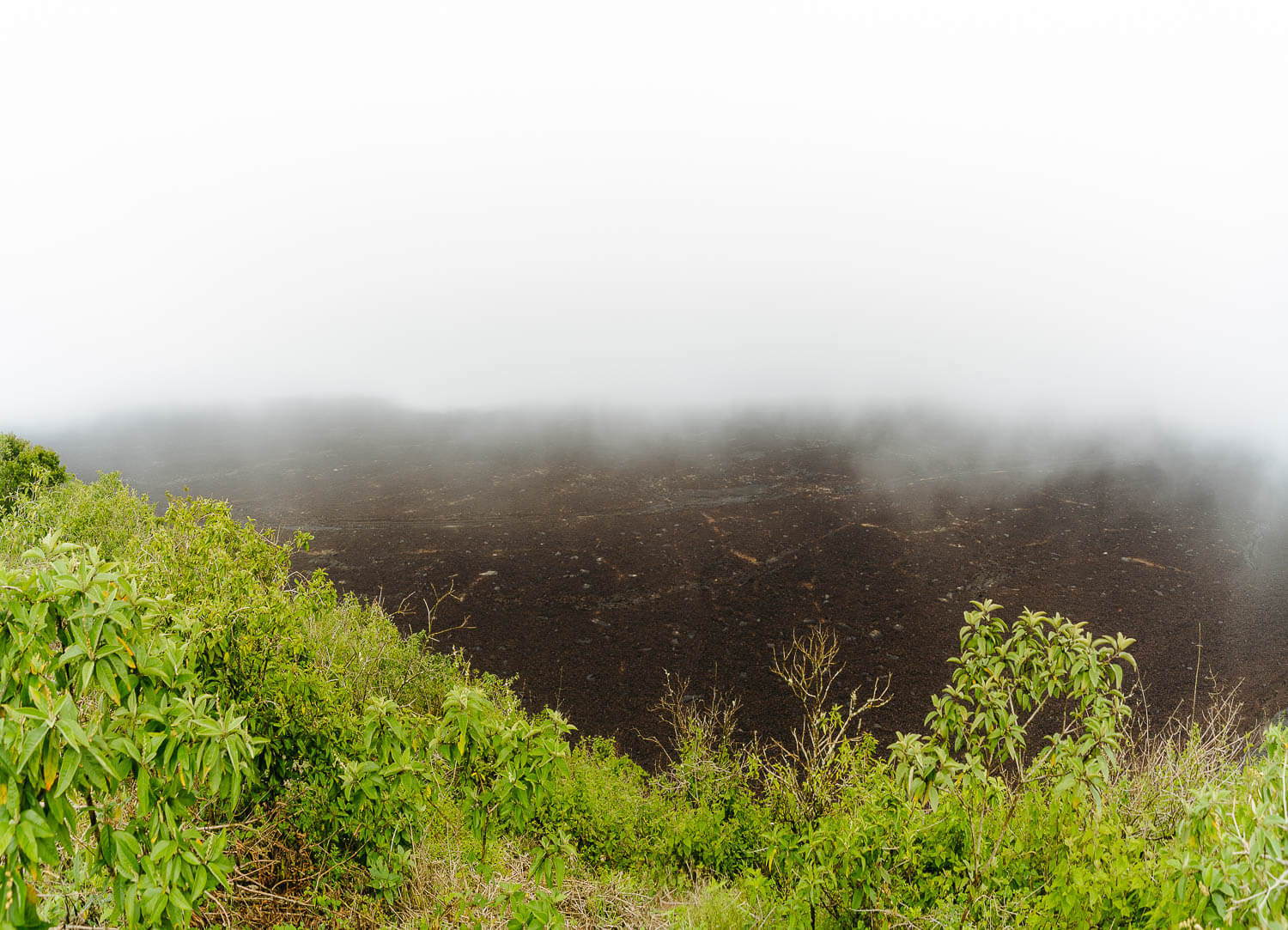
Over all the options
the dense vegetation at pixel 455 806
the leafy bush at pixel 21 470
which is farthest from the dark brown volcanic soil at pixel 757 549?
the leafy bush at pixel 21 470

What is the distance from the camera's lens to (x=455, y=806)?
4641 millimetres

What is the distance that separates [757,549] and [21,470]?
16224 mm

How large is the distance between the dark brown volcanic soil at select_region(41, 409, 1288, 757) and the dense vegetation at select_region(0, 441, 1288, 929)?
3.82 meters

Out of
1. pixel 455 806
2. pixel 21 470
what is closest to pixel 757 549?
pixel 455 806

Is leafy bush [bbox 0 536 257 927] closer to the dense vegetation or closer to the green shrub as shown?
the dense vegetation

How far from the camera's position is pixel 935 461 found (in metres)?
23.9

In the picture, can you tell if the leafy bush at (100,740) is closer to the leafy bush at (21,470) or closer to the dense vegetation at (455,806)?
the dense vegetation at (455,806)

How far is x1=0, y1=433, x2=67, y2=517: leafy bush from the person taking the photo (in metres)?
12.1

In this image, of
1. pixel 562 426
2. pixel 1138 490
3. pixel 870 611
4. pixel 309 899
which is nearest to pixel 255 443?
pixel 562 426

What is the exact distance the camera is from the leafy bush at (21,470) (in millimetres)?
12102

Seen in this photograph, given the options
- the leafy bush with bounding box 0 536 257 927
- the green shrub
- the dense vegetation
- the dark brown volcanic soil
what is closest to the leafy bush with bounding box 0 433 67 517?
the dark brown volcanic soil

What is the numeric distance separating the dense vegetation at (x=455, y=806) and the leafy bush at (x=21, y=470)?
10.7m

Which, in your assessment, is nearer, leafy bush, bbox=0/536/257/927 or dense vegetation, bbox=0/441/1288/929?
leafy bush, bbox=0/536/257/927

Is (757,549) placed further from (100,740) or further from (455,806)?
(100,740)
